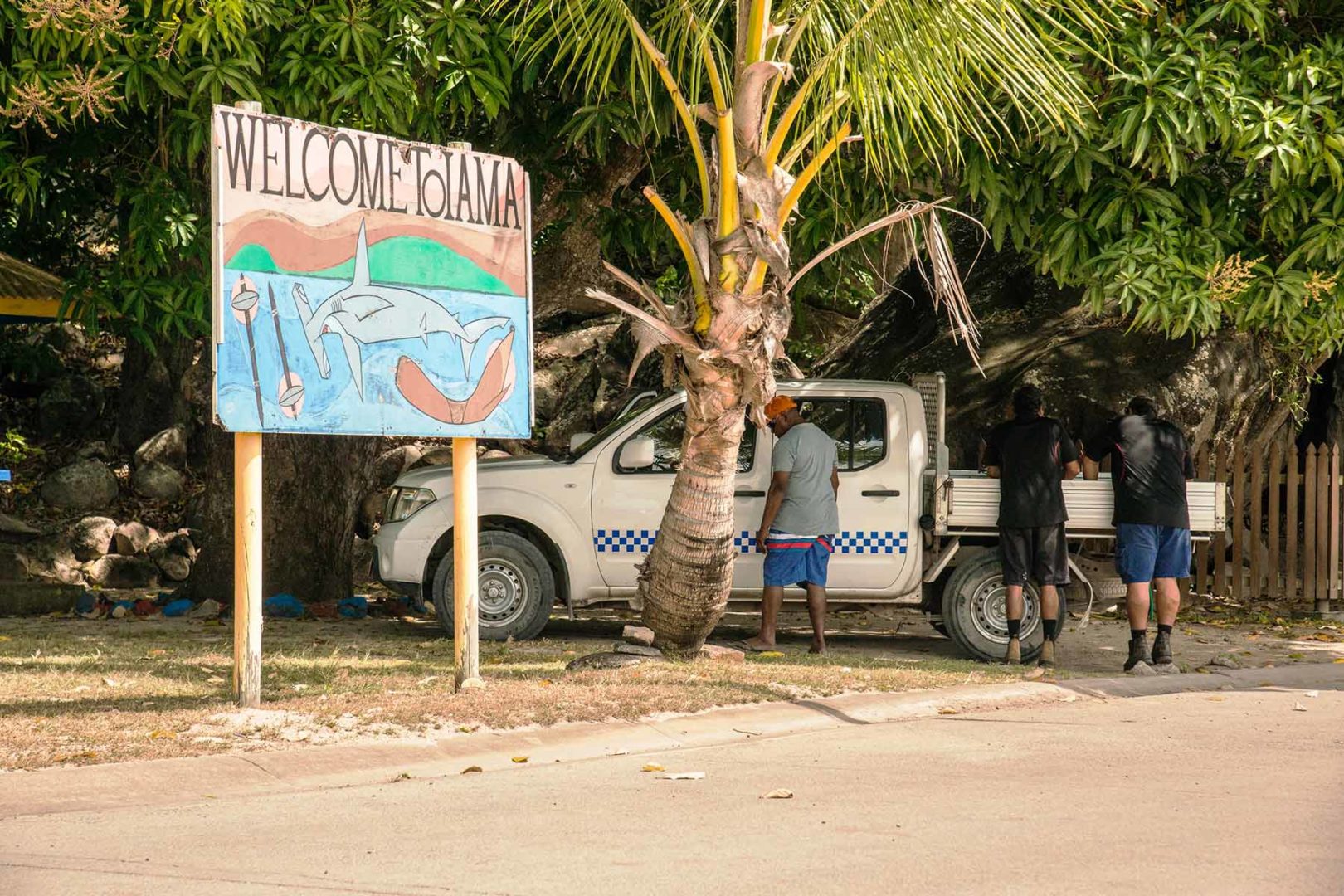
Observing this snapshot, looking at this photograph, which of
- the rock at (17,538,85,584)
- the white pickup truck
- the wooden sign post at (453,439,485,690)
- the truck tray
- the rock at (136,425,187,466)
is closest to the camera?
the wooden sign post at (453,439,485,690)

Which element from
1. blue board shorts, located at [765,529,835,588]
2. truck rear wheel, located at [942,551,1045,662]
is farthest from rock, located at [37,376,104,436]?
truck rear wheel, located at [942,551,1045,662]

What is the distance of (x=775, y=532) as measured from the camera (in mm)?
10352

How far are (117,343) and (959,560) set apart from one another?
16.0 m

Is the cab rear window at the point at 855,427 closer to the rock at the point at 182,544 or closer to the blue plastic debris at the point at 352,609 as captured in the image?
the blue plastic debris at the point at 352,609

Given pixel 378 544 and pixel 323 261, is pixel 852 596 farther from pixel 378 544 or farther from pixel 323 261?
pixel 323 261

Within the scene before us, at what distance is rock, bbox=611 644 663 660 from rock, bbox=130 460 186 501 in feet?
36.4

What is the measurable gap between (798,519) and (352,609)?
4.57 metres

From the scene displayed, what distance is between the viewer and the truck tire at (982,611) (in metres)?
10.5

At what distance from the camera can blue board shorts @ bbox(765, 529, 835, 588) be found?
10.3m

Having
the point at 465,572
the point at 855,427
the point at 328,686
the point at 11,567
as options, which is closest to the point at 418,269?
the point at 465,572

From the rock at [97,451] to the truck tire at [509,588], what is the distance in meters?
10.5

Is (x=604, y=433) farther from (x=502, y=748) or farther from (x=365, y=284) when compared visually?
(x=502, y=748)

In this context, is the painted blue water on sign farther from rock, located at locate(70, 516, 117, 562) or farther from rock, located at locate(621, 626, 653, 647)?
rock, located at locate(70, 516, 117, 562)

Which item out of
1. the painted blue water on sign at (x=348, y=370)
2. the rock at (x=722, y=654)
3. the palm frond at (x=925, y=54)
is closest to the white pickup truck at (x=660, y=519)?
the rock at (x=722, y=654)
